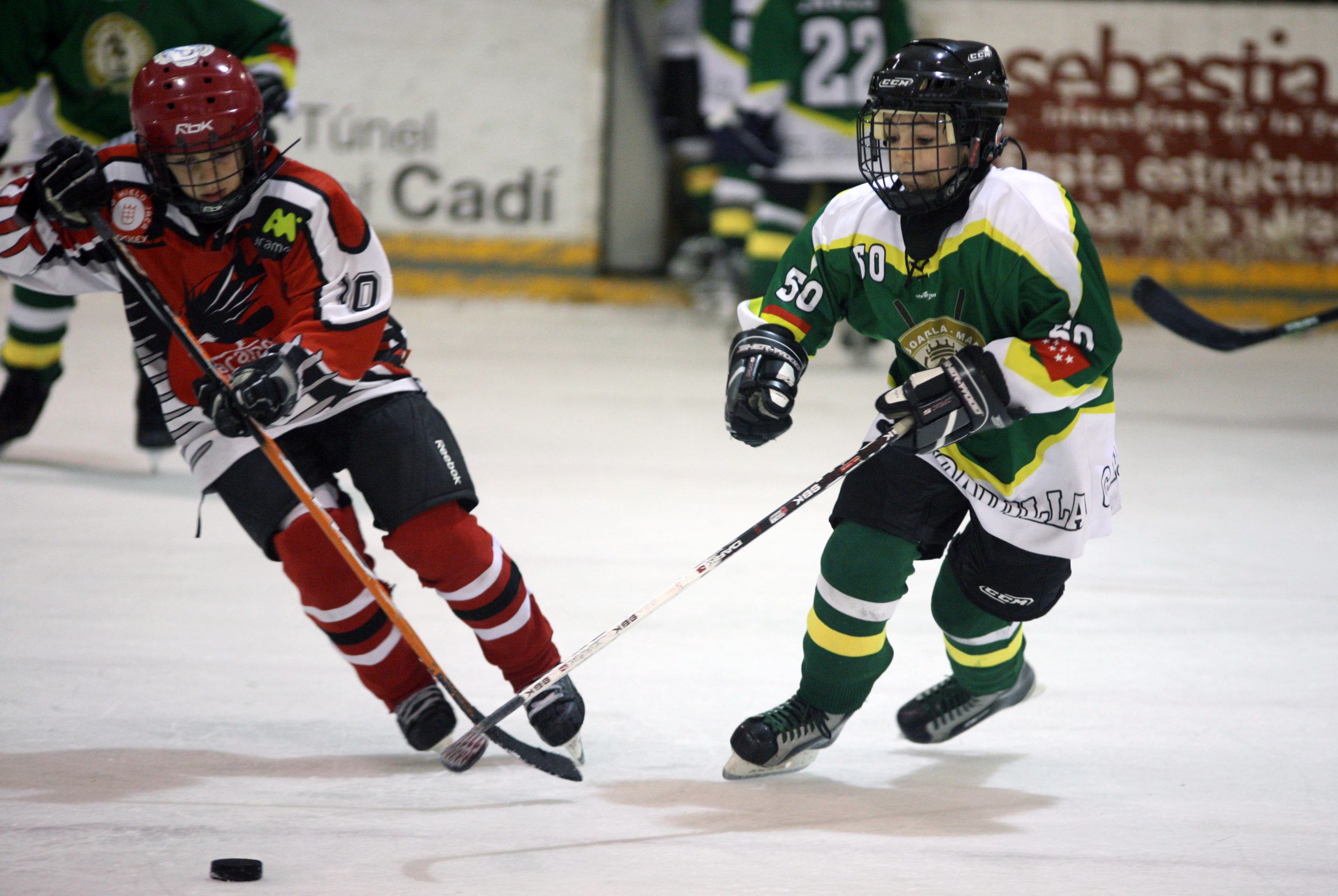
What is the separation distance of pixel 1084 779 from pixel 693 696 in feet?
2.24

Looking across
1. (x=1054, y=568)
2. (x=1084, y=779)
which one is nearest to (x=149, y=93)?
(x=1054, y=568)

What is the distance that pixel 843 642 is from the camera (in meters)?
2.31

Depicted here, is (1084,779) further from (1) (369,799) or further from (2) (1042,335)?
(1) (369,799)

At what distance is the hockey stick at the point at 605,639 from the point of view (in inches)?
86.7

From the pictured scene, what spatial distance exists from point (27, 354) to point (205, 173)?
2133 millimetres

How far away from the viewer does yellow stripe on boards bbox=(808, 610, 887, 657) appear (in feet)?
7.58

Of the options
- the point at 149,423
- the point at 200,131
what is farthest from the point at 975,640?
the point at 149,423

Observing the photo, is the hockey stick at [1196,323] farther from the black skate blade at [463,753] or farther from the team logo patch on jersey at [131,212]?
the team logo patch on jersey at [131,212]

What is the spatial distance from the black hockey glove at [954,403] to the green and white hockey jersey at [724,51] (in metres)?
5.38

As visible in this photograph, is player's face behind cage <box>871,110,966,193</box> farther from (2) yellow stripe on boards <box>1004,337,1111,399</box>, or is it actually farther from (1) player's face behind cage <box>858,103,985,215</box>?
(2) yellow stripe on boards <box>1004,337,1111,399</box>

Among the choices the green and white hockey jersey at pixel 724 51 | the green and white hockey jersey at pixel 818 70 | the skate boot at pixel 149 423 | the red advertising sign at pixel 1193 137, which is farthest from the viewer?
the red advertising sign at pixel 1193 137

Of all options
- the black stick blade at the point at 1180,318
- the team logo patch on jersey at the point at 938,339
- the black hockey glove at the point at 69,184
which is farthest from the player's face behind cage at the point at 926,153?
the black stick blade at the point at 1180,318

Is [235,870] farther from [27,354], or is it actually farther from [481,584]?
[27,354]

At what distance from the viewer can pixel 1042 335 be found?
2150 mm
